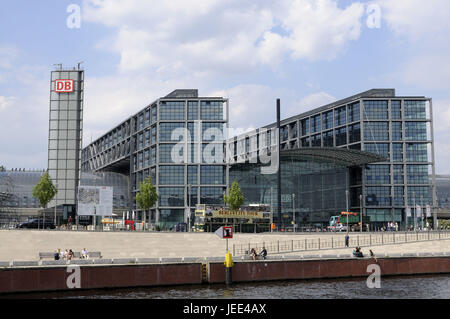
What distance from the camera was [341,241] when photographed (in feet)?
221

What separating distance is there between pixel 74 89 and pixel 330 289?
260 ft

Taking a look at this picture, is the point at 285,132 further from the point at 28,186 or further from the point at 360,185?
the point at 28,186

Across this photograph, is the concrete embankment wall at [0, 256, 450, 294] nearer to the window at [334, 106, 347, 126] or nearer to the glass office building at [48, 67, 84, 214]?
the glass office building at [48, 67, 84, 214]

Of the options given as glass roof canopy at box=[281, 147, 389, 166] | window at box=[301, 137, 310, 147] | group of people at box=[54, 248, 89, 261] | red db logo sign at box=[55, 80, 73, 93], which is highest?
red db logo sign at box=[55, 80, 73, 93]

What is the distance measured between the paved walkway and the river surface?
62.6ft

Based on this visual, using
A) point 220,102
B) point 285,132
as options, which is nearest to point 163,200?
point 220,102

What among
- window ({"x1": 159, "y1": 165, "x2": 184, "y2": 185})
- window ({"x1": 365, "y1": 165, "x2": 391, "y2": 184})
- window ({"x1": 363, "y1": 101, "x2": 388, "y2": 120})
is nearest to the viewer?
window ({"x1": 159, "y1": 165, "x2": 184, "y2": 185})

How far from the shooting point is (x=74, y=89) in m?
107

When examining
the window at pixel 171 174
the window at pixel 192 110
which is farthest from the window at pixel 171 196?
the window at pixel 192 110

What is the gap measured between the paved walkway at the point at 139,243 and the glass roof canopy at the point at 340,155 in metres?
39.5

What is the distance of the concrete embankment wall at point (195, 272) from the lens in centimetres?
3903

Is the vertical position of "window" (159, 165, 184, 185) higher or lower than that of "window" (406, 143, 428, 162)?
lower

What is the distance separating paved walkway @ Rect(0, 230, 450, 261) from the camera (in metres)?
59.5

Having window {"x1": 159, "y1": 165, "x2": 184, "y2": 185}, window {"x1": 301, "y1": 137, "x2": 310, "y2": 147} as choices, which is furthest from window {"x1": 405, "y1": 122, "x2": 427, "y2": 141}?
window {"x1": 159, "y1": 165, "x2": 184, "y2": 185}
